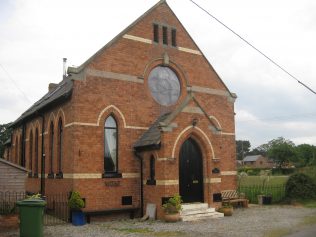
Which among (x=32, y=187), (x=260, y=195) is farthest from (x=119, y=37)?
(x=260, y=195)

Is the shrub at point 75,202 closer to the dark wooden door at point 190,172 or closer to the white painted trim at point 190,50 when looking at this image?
the dark wooden door at point 190,172

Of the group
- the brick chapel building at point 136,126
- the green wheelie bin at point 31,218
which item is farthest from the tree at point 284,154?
the green wheelie bin at point 31,218

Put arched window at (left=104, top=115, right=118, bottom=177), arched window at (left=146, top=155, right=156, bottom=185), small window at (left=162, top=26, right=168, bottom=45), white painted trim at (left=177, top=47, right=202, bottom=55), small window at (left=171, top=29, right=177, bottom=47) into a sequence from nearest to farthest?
arched window at (left=146, top=155, right=156, bottom=185) → arched window at (left=104, top=115, right=118, bottom=177) → small window at (left=162, top=26, right=168, bottom=45) → small window at (left=171, top=29, right=177, bottom=47) → white painted trim at (left=177, top=47, right=202, bottom=55)

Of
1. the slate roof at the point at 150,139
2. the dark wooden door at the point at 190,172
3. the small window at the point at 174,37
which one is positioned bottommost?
the dark wooden door at the point at 190,172

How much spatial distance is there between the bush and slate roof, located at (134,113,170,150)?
31.8 ft

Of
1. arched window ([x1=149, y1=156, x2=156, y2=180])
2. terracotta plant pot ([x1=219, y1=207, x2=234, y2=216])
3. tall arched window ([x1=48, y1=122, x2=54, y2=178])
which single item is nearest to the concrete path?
terracotta plant pot ([x1=219, y1=207, x2=234, y2=216])

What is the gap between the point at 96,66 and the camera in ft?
56.1

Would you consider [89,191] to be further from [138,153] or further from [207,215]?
[207,215]

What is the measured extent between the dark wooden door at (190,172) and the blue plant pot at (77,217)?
466 centimetres

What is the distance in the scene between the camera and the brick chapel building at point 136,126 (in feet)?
53.4

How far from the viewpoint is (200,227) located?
13.8 m

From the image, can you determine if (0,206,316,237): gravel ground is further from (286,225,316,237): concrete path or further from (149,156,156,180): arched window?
(149,156,156,180): arched window

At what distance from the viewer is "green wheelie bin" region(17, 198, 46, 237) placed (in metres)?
11.6

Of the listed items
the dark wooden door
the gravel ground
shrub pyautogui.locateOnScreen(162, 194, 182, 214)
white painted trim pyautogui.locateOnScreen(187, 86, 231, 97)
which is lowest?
the gravel ground
